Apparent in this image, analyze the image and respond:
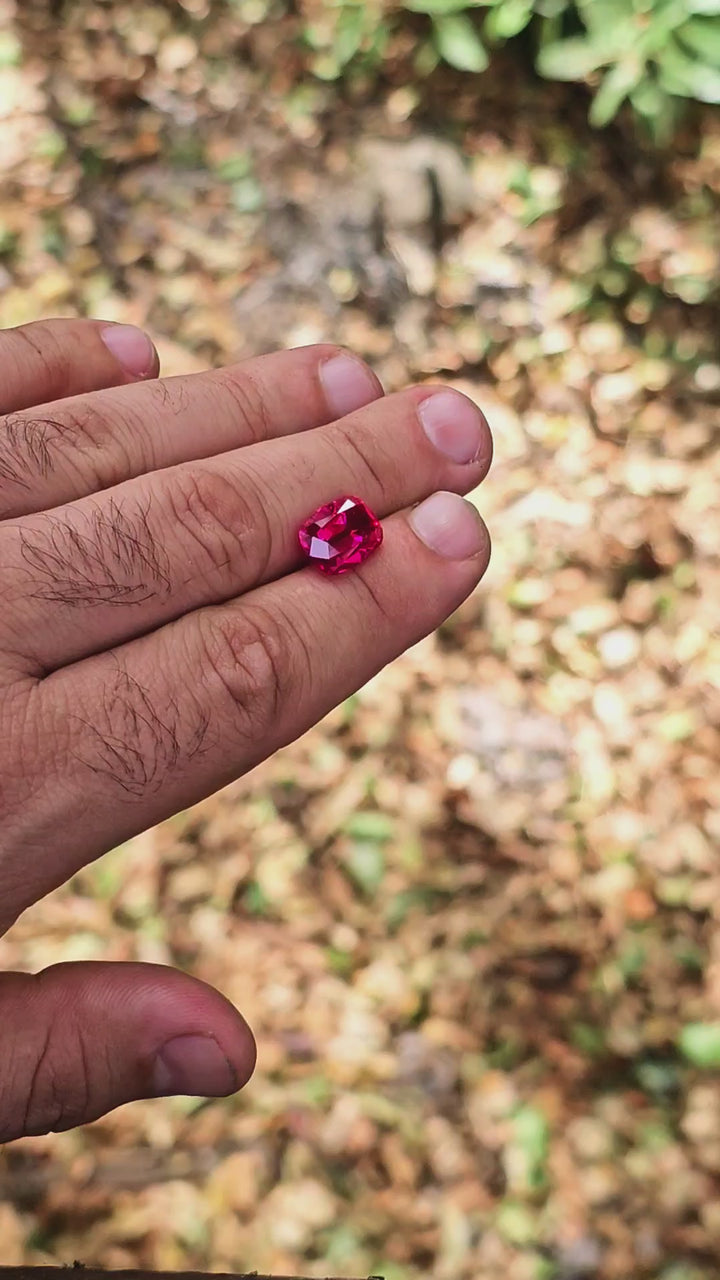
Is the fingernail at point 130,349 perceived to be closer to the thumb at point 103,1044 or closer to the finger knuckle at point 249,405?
the finger knuckle at point 249,405

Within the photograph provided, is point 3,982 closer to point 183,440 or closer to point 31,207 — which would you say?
point 183,440

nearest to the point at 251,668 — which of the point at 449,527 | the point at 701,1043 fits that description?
the point at 449,527

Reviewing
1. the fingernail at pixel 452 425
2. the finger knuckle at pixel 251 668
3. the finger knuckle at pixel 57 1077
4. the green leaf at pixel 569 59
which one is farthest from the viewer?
the green leaf at pixel 569 59

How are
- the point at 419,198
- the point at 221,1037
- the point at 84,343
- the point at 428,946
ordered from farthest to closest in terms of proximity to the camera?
the point at 419,198 < the point at 428,946 < the point at 84,343 < the point at 221,1037

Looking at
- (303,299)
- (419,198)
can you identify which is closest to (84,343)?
(303,299)

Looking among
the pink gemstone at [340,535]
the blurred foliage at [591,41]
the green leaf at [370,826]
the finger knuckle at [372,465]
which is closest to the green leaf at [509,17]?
the blurred foliage at [591,41]

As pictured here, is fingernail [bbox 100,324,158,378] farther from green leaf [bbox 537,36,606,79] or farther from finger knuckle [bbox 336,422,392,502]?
green leaf [bbox 537,36,606,79]

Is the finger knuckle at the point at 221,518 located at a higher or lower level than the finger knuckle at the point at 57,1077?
higher
